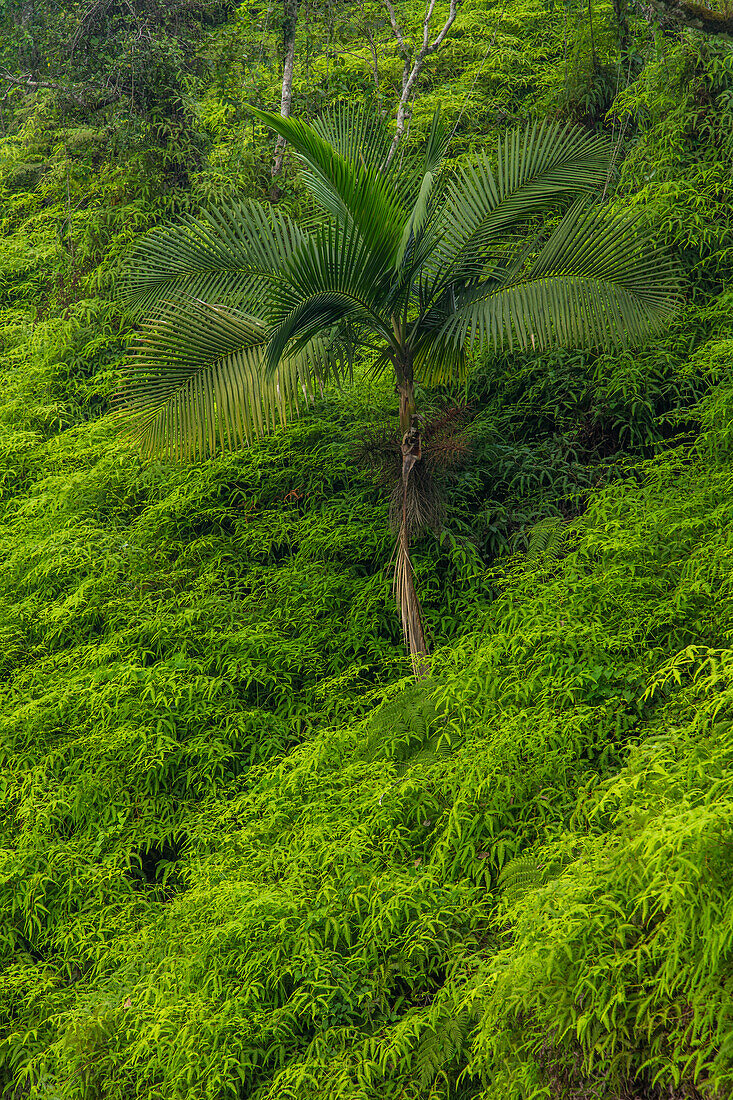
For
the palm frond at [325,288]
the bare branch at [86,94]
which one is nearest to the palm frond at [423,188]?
the palm frond at [325,288]

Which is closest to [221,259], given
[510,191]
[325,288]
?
[325,288]

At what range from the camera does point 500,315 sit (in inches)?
183

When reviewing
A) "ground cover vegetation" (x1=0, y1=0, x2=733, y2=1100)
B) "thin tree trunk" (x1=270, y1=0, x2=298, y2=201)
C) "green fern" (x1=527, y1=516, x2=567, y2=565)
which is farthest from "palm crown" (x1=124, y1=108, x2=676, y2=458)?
"thin tree trunk" (x1=270, y1=0, x2=298, y2=201)

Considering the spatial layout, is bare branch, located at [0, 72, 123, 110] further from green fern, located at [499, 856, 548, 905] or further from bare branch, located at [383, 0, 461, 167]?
→ green fern, located at [499, 856, 548, 905]

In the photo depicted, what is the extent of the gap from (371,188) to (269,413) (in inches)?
51.4

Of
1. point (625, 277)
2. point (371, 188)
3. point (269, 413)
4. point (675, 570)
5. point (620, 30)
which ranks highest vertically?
point (620, 30)

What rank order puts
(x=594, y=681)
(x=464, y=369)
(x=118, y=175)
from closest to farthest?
(x=594, y=681) → (x=464, y=369) → (x=118, y=175)

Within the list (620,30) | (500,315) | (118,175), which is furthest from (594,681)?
(118,175)

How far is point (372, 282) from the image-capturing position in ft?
14.5

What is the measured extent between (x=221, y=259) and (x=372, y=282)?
3.58 feet

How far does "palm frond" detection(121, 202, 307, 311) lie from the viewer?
5008 millimetres

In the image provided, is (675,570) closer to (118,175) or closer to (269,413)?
(269,413)

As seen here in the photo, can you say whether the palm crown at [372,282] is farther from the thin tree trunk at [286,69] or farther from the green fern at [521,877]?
the thin tree trunk at [286,69]

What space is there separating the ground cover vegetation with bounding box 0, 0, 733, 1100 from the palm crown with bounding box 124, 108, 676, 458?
66 centimetres
